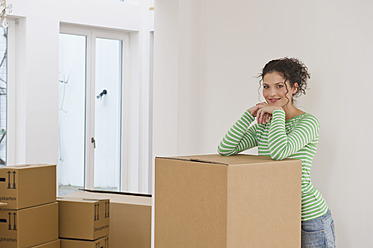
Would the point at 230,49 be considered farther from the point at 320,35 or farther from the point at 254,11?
the point at 320,35

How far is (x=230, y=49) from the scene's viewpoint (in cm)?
273

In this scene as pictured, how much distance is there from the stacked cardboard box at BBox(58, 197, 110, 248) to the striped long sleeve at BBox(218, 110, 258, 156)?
1.49 meters

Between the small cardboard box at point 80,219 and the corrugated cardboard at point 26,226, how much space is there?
5.2 inches

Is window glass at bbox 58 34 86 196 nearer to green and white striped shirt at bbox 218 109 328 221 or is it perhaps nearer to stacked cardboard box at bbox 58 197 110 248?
stacked cardboard box at bbox 58 197 110 248

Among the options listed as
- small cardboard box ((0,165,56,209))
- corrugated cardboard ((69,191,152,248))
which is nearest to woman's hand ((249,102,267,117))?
small cardboard box ((0,165,56,209))

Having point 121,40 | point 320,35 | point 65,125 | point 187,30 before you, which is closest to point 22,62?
point 65,125

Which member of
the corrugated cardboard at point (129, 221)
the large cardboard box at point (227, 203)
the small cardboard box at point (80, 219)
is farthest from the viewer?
the corrugated cardboard at point (129, 221)

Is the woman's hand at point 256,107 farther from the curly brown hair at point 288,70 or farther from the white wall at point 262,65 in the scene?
the white wall at point 262,65

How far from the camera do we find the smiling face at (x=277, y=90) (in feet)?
6.59

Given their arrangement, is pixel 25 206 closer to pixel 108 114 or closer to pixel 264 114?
pixel 264 114

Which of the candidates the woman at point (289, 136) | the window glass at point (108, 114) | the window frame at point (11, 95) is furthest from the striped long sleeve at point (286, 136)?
the window glass at point (108, 114)

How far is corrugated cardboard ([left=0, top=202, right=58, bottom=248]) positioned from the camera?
292cm

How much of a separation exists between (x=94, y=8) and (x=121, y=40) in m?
0.55

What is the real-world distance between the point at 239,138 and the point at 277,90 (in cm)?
24
